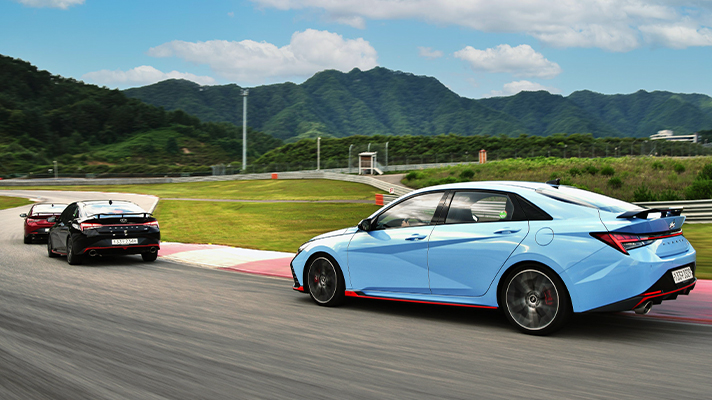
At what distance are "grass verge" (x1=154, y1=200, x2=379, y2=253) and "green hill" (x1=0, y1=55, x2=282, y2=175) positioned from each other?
85320mm

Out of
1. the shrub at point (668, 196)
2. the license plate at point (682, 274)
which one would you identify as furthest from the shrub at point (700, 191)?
the license plate at point (682, 274)

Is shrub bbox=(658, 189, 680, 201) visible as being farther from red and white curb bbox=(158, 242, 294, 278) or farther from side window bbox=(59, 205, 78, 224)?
side window bbox=(59, 205, 78, 224)

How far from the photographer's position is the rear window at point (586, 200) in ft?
19.1

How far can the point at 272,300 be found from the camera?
8.27 m

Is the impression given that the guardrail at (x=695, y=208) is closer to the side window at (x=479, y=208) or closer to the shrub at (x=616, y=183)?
the shrub at (x=616, y=183)

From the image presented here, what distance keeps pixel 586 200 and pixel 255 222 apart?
68.5 ft

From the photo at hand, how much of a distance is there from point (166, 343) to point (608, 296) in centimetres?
428

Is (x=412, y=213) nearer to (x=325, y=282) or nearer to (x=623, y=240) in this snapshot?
(x=325, y=282)

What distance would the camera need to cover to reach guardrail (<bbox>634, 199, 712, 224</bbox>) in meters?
18.9


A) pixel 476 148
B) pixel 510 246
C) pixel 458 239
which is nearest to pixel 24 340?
pixel 458 239

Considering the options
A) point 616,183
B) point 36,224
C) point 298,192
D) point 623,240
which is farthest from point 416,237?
point 298,192

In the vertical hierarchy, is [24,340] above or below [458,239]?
below

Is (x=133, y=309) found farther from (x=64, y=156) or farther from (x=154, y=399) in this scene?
(x=64, y=156)

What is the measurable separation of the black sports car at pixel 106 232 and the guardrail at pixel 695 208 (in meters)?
15.1
